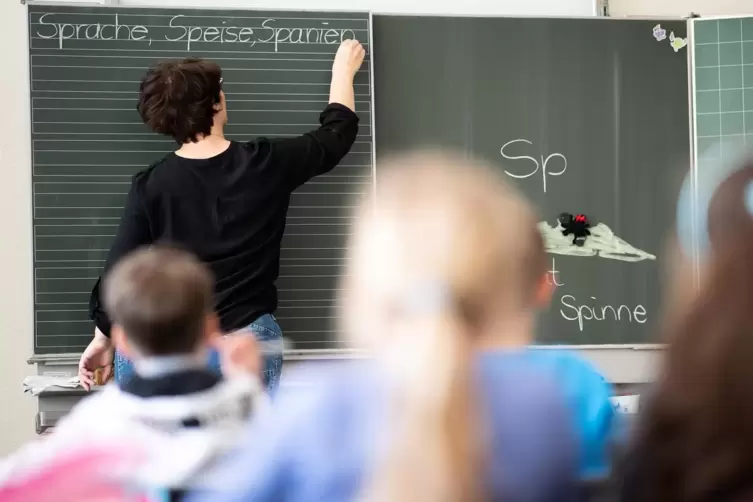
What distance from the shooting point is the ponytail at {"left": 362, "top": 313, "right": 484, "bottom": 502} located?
791mm

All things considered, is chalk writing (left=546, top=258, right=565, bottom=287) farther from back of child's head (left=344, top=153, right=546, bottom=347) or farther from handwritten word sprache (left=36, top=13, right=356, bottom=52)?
back of child's head (left=344, top=153, right=546, bottom=347)

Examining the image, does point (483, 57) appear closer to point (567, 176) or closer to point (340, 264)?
point (567, 176)

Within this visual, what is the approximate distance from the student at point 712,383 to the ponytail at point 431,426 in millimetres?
172

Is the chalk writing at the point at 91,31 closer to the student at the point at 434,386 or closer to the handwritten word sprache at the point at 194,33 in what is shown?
the handwritten word sprache at the point at 194,33

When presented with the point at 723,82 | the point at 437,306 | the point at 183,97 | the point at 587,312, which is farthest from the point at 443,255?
the point at 723,82

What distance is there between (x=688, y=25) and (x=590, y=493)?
2.49 meters

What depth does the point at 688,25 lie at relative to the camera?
2910 mm

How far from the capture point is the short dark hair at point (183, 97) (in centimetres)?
223

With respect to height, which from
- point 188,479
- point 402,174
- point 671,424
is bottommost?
point 188,479

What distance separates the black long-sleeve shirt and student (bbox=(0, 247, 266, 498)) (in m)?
0.89

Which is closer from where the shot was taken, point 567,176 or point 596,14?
point 567,176

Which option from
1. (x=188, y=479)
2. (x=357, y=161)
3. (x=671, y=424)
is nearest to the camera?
(x=671, y=424)

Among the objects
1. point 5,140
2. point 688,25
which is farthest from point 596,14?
point 5,140

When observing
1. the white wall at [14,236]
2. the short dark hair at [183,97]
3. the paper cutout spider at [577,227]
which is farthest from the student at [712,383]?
the white wall at [14,236]
